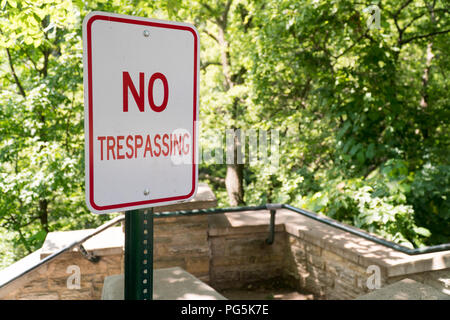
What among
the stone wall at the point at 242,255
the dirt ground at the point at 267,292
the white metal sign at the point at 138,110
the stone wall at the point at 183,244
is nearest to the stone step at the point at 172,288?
the stone wall at the point at 183,244

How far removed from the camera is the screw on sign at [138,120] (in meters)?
1.15

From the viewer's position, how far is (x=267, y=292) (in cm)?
438

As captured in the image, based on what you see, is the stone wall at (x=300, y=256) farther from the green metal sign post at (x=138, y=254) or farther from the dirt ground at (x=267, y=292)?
the green metal sign post at (x=138, y=254)

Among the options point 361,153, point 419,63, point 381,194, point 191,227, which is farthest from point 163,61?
point 419,63

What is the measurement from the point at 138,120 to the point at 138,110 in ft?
0.10

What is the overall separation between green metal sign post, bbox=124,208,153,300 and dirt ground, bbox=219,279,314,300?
3118 millimetres

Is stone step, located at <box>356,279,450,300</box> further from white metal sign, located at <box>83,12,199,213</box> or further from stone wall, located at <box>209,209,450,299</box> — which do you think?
white metal sign, located at <box>83,12,199,213</box>

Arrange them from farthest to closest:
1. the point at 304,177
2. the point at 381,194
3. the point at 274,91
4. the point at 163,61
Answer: the point at 274,91 < the point at 304,177 < the point at 381,194 < the point at 163,61

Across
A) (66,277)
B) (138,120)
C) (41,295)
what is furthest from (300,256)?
(138,120)

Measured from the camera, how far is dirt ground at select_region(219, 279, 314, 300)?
425cm

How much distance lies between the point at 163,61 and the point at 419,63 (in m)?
11.3

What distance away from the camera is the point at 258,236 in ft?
14.6

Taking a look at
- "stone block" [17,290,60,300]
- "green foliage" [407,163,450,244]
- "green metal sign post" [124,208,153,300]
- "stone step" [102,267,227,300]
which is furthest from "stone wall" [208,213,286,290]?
"green metal sign post" [124,208,153,300]
